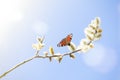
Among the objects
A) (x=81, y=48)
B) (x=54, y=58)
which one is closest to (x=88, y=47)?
(x=81, y=48)

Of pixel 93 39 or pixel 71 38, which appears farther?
pixel 71 38

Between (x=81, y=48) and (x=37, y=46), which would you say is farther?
(x=37, y=46)

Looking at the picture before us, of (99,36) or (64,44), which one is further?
(64,44)

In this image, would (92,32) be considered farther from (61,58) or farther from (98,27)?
(61,58)

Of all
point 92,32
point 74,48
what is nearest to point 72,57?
point 74,48

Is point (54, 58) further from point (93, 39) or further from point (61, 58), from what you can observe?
point (93, 39)

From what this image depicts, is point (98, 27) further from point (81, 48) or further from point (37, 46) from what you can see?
point (37, 46)

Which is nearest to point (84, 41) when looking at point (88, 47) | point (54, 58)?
point (88, 47)
